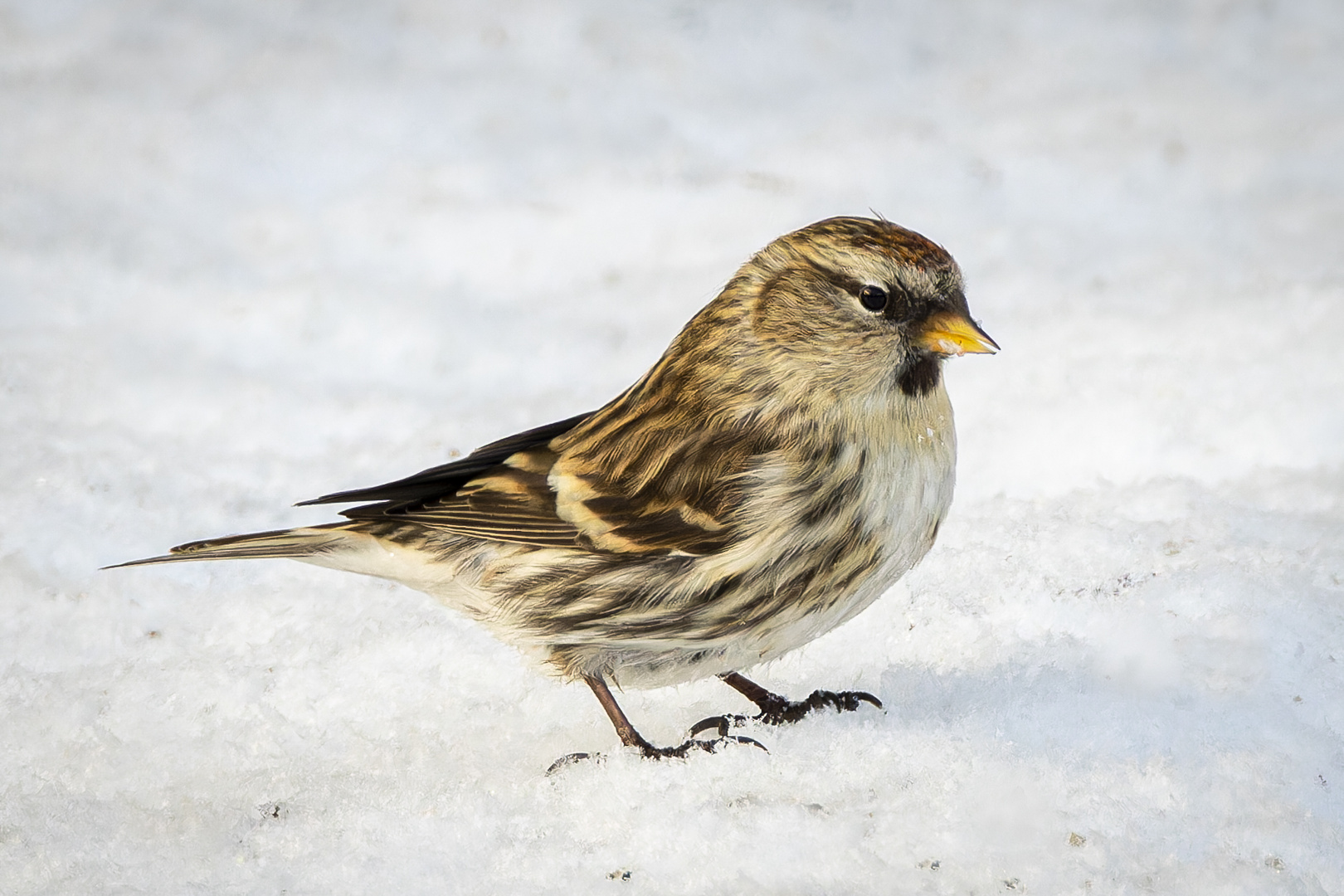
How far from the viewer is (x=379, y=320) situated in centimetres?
508

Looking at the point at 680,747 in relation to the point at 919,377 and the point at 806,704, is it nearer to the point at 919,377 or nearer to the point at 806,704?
the point at 806,704

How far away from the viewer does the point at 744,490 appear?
2.50 metres

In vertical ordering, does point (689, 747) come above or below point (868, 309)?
below

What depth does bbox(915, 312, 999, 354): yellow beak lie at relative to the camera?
2.48 metres

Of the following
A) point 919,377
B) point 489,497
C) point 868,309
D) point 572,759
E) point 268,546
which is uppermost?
point 868,309

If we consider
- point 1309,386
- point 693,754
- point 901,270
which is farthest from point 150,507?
point 1309,386

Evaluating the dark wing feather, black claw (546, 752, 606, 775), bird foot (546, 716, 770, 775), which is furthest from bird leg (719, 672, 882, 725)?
the dark wing feather

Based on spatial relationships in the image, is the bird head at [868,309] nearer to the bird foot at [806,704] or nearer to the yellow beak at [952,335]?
the yellow beak at [952,335]

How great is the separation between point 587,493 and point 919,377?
681 millimetres

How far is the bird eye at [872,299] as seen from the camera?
2.53m

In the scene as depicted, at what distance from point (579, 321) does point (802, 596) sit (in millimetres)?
2757

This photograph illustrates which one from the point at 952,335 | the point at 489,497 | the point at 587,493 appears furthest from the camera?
the point at 489,497

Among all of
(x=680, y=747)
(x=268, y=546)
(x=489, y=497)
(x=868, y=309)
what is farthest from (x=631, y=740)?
(x=868, y=309)

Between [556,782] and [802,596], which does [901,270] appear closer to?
[802,596]
